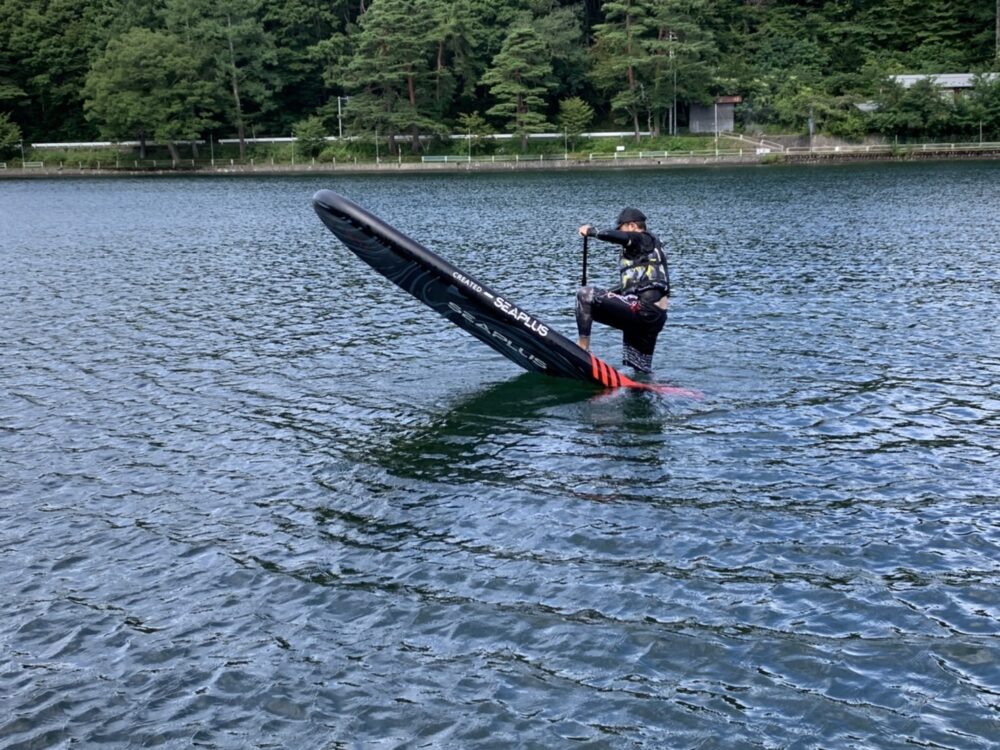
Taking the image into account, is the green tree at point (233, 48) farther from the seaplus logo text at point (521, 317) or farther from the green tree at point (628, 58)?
the seaplus logo text at point (521, 317)

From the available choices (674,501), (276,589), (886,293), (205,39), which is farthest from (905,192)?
(205,39)

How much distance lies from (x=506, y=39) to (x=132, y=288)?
85.5m

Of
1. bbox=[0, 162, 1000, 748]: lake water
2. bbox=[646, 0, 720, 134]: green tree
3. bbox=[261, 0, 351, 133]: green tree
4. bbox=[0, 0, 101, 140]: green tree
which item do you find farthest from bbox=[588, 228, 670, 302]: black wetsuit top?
bbox=[0, 0, 101, 140]: green tree

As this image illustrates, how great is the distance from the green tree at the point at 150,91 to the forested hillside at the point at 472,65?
0.74ft

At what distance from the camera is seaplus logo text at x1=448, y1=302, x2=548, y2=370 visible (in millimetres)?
17438

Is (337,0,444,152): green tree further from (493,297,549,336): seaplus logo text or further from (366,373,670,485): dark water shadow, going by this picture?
(366,373,670,485): dark water shadow

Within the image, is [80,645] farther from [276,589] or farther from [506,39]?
[506,39]

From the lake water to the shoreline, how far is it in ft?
240

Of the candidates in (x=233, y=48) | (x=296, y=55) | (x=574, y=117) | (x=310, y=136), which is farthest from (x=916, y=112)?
(x=233, y=48)

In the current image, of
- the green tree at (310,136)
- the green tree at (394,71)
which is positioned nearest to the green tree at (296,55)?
the green tree at (310,136)

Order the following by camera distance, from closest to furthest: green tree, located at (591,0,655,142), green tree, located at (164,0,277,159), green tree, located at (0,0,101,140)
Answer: green tree, located at (591,0,655,142), green tree, located at (164,0,277,159), green tree, located at (0,0,101,140)

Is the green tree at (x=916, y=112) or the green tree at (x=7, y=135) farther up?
the green tree at (x=7, y=135)

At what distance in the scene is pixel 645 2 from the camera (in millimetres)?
108438

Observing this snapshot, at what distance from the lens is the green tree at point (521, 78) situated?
10825cm
